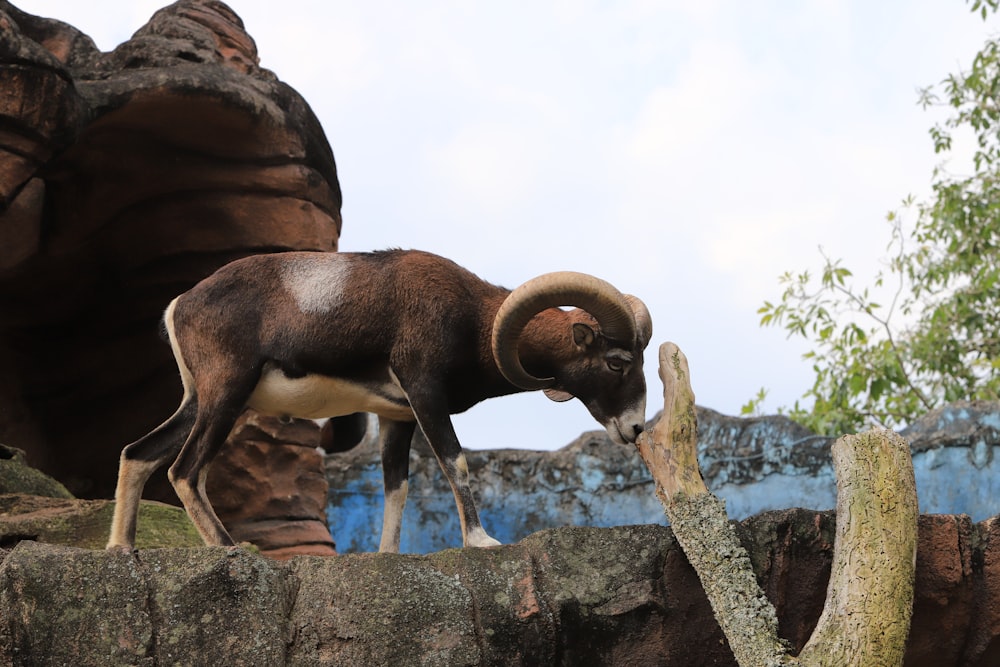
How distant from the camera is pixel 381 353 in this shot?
5379 mm

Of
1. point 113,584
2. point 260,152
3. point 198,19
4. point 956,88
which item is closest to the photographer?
point 113,584

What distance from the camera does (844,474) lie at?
5180 millimetres

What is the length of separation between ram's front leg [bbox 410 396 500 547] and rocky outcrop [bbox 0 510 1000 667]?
0.90ft

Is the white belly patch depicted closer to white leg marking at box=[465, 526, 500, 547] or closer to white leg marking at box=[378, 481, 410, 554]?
white leg marking at box=[378, 481, 410, 554]

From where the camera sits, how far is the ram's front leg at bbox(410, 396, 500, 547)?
17.0ft

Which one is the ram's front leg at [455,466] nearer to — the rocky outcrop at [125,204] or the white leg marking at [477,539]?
the white leg marking at [477,539]

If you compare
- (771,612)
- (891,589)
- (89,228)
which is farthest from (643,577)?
(89,228)

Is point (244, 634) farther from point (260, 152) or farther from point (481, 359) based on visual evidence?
point (260, 152)

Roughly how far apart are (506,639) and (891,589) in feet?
4.87

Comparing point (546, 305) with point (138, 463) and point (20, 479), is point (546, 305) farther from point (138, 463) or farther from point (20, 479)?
point (20, 479)

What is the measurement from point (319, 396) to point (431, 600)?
1192mm

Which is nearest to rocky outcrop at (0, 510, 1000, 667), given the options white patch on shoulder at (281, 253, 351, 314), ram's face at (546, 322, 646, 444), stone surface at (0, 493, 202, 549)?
ram's face at (546, 322, 646, 444)

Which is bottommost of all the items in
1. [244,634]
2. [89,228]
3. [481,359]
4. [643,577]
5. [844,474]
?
[244,634]

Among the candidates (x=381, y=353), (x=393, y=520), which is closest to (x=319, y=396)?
(x=381, y=353)
